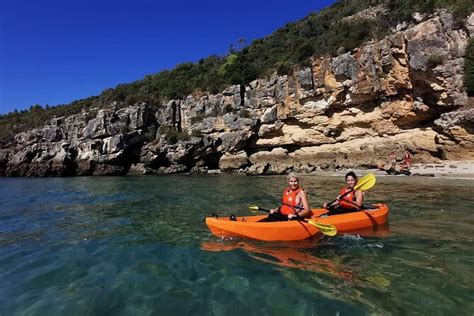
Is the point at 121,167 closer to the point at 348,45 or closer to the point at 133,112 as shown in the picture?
the point at 133,112

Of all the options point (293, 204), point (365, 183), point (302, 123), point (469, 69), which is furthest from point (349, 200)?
point (302, 123)

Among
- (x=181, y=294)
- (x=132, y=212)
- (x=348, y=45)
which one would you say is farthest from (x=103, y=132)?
(x=181, y=294)

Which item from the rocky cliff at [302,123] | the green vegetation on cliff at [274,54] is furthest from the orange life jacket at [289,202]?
the green vegetation on cliff at [274,54]

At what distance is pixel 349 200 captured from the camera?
823cm

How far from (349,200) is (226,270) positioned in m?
3.97

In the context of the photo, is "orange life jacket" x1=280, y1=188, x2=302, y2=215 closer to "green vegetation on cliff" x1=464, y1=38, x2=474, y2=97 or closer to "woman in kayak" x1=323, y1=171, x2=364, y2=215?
"woman in kayak" x1=323, y1=171, x2=364, y2=215

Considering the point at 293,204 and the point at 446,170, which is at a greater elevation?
the point at 293,204

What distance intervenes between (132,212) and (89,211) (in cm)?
159

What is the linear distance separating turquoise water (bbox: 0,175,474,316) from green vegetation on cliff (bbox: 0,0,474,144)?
19.2 metres

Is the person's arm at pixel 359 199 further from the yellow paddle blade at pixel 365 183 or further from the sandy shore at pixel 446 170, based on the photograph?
the sandy shore at pixel 446 170

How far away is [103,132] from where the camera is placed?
118 feet

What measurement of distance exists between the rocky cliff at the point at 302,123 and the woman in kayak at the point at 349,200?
14.8 metres

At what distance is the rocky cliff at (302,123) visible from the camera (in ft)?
68.8

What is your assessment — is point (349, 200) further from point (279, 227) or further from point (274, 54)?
point (274, 54)
